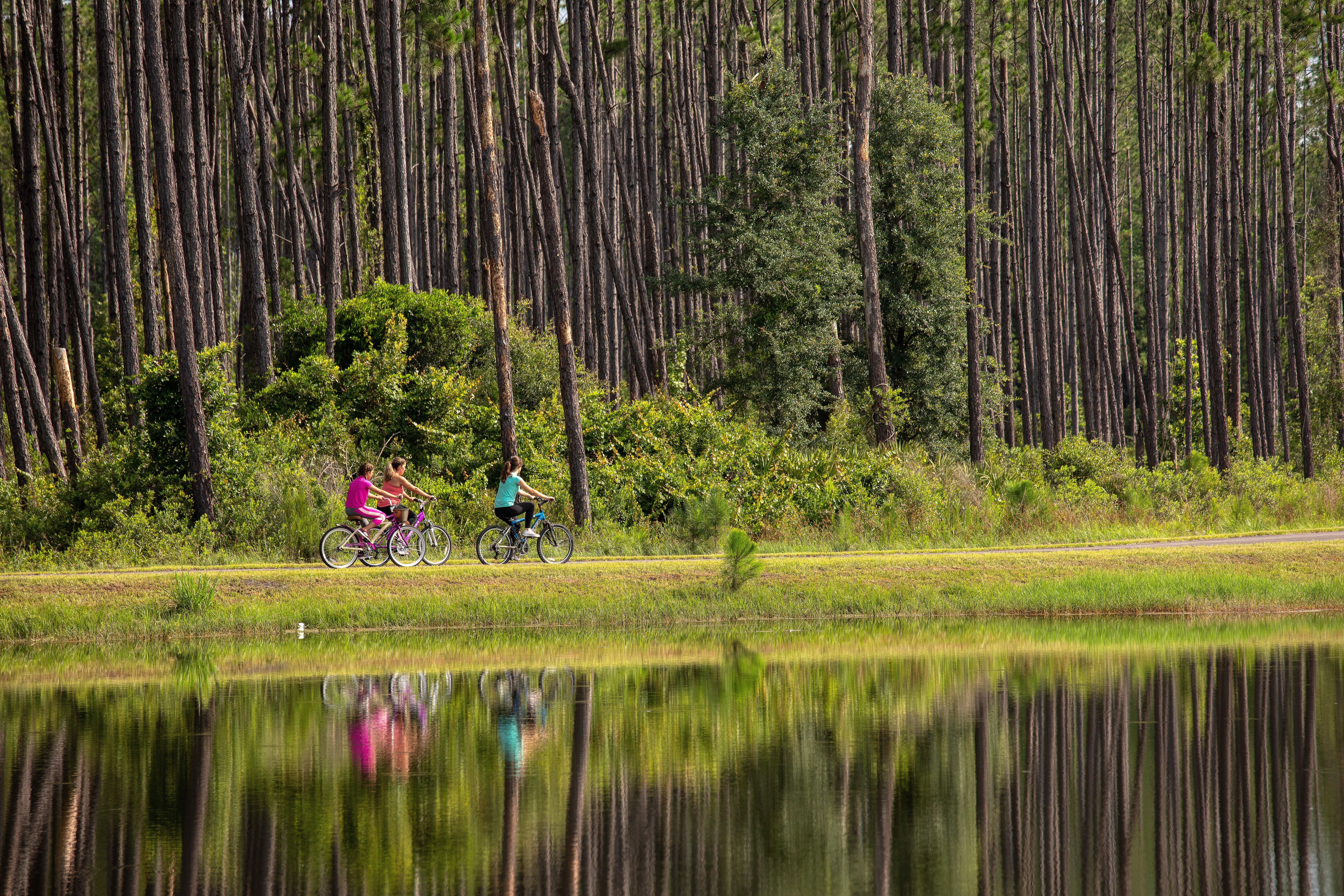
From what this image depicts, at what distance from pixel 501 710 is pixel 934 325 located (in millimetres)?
23983

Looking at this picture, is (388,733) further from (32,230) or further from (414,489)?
(32,230)

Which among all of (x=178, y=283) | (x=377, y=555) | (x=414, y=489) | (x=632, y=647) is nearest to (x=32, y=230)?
(x=178, y=283)

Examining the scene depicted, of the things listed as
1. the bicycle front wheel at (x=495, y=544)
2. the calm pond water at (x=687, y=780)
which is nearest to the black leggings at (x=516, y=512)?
the bicycle front wheel at (x=495, y=544)

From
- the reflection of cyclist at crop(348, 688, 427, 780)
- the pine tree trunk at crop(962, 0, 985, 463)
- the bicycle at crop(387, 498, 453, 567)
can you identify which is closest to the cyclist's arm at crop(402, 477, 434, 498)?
the bicycle at crop(387, 498, 453, 567)

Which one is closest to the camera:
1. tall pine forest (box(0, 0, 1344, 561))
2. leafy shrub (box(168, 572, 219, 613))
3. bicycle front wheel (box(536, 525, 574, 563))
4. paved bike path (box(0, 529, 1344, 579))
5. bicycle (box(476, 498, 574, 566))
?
leafy shrub (box(168, 572, 219, 613))

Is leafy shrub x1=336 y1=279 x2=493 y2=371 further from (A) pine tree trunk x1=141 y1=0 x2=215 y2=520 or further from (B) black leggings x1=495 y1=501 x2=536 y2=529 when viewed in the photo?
(B) black leggings x1=495 y1=501 x2=536 y2=529

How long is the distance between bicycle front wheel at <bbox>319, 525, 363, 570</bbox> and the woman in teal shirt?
2.26 m

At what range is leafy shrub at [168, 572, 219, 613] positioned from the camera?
60.6 ft

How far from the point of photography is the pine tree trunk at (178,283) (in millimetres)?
24266

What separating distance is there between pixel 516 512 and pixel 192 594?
534 centimetres

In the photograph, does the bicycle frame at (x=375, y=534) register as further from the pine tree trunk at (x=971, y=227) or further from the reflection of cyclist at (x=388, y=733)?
the pine tree trunk at (x=971, y=227)

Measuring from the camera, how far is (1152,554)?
2195 cm

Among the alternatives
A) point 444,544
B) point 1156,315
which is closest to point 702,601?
point 444,544

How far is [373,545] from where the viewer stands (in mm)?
21344
